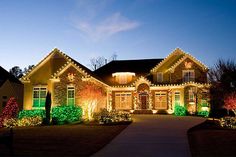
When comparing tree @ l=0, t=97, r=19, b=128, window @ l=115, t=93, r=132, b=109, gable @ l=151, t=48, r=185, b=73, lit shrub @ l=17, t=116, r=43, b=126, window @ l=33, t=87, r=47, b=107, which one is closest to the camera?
lit shrub @ l=17, t=116, r=43, b=126

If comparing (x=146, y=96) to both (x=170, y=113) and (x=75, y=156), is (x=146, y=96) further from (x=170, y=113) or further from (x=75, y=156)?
(x=75, y=156)

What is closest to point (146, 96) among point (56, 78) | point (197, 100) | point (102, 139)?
point (197, 100)

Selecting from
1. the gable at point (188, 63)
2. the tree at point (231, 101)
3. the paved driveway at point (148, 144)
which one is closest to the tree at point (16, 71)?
the gable at point (188, 63)

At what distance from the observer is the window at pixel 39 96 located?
3147cm

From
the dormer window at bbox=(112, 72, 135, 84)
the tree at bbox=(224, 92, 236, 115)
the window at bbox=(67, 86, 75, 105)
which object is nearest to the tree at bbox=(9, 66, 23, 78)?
the dormer window at bbox=(112, 72, 135, 84)

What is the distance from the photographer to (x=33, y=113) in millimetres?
26844

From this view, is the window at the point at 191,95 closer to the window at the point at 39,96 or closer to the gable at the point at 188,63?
the gable at the point at 188,63

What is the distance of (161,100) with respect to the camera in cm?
3462

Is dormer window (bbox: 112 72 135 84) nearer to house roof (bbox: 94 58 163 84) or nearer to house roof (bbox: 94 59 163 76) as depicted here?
house roof (bbox: 94 58 163 84)

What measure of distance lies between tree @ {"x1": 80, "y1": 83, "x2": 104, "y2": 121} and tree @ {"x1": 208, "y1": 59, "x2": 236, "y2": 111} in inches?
465

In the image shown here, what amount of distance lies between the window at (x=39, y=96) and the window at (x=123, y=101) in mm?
8969

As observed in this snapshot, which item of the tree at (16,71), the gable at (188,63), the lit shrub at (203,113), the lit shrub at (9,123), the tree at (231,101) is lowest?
the lit shrub at (9,123)

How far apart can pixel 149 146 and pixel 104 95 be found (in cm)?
2034

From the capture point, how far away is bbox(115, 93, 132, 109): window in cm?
3566
